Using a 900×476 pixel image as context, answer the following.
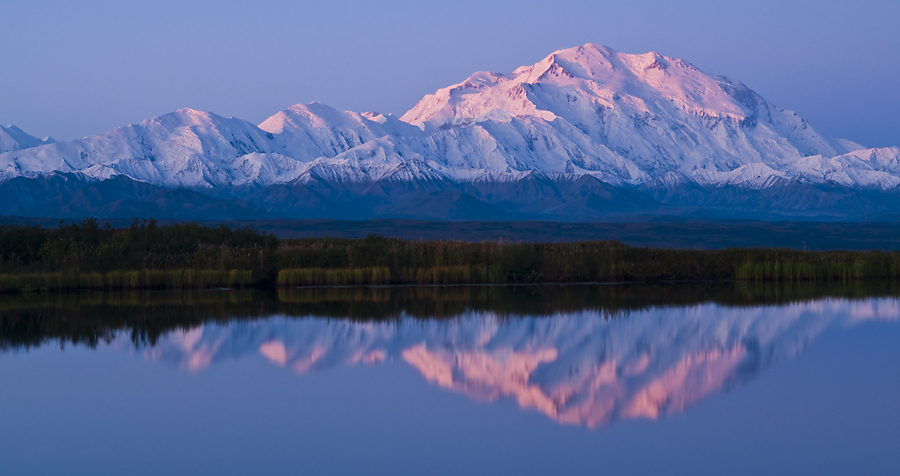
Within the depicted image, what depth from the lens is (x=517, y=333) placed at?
64.4 ft

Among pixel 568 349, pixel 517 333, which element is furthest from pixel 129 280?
pixel 568 349

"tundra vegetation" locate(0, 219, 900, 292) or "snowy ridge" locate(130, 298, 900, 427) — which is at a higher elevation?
"tundra vegetation" locate(0, 219, 900, 292)

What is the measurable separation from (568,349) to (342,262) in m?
16.2

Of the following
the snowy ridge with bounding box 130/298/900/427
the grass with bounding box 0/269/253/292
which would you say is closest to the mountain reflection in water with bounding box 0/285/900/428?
the snowy ridge with bounding box 130/298/900/427

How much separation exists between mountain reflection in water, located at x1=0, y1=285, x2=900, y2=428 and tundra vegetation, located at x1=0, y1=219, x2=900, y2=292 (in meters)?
2.57

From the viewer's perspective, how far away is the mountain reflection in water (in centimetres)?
1428

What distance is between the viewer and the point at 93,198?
651 ft

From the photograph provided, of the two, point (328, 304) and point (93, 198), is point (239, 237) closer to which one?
point (328, 304)

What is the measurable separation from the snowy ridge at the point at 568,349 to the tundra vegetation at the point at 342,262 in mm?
8969

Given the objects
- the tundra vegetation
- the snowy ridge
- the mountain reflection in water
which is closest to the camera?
the snowy ridge

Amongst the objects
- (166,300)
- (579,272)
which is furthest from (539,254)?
(166,300)

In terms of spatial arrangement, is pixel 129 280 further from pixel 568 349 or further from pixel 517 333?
pixel 568 349

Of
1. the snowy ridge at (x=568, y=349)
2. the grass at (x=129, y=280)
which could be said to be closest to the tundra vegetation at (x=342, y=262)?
the grass at (x=129, y=280)

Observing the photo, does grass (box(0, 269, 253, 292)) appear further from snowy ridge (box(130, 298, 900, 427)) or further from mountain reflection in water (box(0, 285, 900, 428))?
snowy ridge (box(130, 298, 900, 427))
